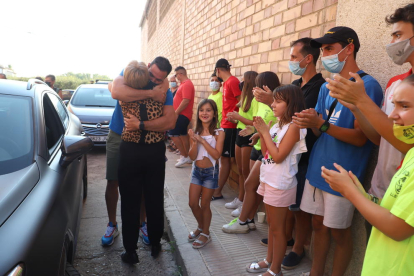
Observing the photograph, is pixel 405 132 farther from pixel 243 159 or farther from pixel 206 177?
pixel 243 159

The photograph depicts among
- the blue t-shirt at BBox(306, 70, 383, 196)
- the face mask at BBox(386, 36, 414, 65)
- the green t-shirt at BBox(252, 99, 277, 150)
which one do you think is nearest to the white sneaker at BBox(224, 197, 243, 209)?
the green t-shirt at BBox(252, 99, 277, 150)

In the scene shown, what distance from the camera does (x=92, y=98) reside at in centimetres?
866

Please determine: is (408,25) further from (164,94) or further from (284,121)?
(164,94)

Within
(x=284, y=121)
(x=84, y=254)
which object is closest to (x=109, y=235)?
(x=84, y=254)

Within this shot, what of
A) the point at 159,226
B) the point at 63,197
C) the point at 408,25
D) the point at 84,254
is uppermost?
the point at 408,25

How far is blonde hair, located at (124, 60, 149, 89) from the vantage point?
2.70 meters

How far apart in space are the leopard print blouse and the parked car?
4.98 m

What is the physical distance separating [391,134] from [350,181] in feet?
1.34

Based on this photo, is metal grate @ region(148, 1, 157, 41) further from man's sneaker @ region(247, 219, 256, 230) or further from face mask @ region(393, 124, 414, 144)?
face mask @ region(393, 124, 414, 144)

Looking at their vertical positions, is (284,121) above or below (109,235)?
above

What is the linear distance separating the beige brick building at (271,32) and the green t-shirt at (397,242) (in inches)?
45.4

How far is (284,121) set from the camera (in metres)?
2.58

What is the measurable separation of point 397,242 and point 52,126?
9.42ft

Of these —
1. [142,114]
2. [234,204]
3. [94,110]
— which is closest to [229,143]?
[234,204]
